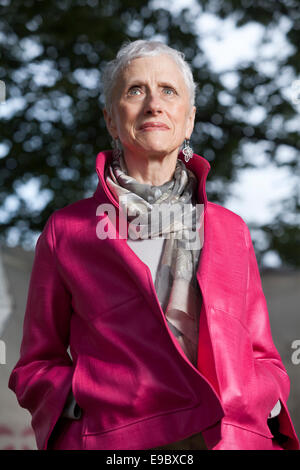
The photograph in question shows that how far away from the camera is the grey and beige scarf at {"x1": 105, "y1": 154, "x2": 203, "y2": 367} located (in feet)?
4.55

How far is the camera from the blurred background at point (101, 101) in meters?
4.83

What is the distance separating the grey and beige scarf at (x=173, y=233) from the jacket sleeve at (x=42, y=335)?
0.73ft

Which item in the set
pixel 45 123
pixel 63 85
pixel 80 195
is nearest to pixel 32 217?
pixel 80 195

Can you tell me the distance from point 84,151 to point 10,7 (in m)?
1.31

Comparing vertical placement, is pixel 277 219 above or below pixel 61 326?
above

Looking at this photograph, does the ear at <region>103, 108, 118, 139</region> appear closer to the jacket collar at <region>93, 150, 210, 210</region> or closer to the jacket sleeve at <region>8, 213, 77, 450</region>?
the jacket collar at <region>93, 150, 210, 210</region>

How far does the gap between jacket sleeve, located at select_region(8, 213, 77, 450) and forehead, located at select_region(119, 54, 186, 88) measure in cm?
44

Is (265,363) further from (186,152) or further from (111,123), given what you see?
(111,123)

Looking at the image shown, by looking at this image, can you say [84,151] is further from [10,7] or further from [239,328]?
[239,328]

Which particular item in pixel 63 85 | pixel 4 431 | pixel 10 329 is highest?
pixel 63 85

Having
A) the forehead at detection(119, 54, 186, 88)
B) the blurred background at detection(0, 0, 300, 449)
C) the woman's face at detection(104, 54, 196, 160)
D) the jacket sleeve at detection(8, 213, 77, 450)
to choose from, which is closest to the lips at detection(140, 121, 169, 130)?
the woman's face at detection(104, 54, 196, 160)

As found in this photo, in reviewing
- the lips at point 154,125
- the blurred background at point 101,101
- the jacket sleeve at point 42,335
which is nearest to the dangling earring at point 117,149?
the lips at point 154,125

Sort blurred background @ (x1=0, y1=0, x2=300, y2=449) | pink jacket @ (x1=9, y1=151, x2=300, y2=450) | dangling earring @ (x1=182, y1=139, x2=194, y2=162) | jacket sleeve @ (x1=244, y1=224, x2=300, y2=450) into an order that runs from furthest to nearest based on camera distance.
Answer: blurred background @ (x1=0, y1=0, x2=300, y2=449) → dangling earring @ (x1=182, y1=139, x2=194, y2=162) → jacket sleeve @ (x1=244, y1=224, x2=300, y2=450) → pink jacket @ (x1=9, y1=151, x2=300, y2=450)

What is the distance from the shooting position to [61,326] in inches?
61.3
